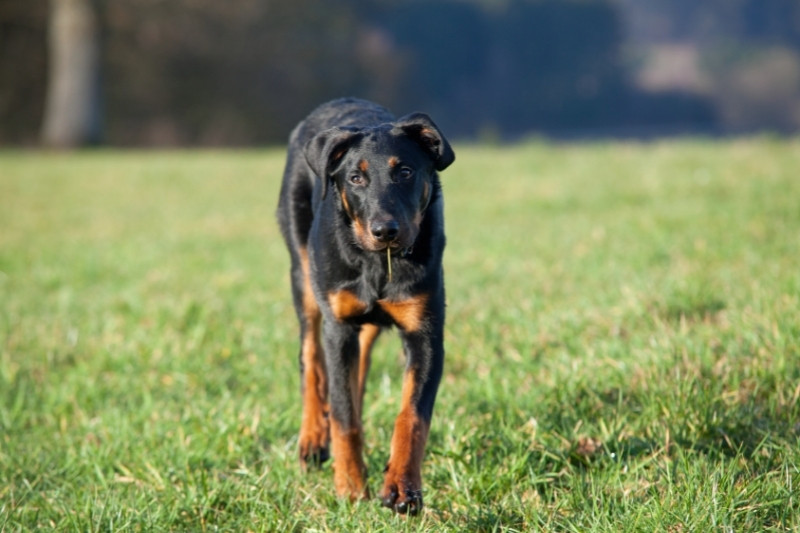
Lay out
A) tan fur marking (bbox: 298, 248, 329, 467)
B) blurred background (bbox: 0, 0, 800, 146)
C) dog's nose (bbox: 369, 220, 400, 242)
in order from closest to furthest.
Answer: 1. dog's nose (bbox: 369, 220, 400, 242)
2. tan fur marking (bbox: 298, 248, 329, 467)
3. blurred background (bbox: 0, 0, 800, 146)

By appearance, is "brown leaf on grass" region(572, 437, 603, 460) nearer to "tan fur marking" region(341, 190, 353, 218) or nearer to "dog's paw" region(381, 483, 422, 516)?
"dog's paw" region(381, 483, 422, 516)

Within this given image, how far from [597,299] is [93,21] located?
2307 centimetres

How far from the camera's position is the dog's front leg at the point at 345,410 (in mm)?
3344

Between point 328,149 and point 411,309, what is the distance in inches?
27.6

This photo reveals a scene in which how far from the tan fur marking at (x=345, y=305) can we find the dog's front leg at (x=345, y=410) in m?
0.05

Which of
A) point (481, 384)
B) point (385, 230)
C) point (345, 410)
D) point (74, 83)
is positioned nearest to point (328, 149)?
point (385, 230)

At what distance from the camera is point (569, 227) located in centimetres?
874

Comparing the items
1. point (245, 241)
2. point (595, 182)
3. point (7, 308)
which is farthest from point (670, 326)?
point (595, 182)

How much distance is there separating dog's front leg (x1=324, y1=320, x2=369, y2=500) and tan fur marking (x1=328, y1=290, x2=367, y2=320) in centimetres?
5

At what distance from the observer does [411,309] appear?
3363mm

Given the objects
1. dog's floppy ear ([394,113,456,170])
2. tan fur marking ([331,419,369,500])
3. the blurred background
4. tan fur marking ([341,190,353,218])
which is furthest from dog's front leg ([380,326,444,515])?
the blurred background

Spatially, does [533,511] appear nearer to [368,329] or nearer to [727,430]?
[727,430]

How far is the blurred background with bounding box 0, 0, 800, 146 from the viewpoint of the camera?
2712 centimetres

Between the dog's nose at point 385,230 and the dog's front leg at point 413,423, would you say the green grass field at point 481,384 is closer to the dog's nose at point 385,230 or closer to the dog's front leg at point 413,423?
the dog's front leg at point 413,423
